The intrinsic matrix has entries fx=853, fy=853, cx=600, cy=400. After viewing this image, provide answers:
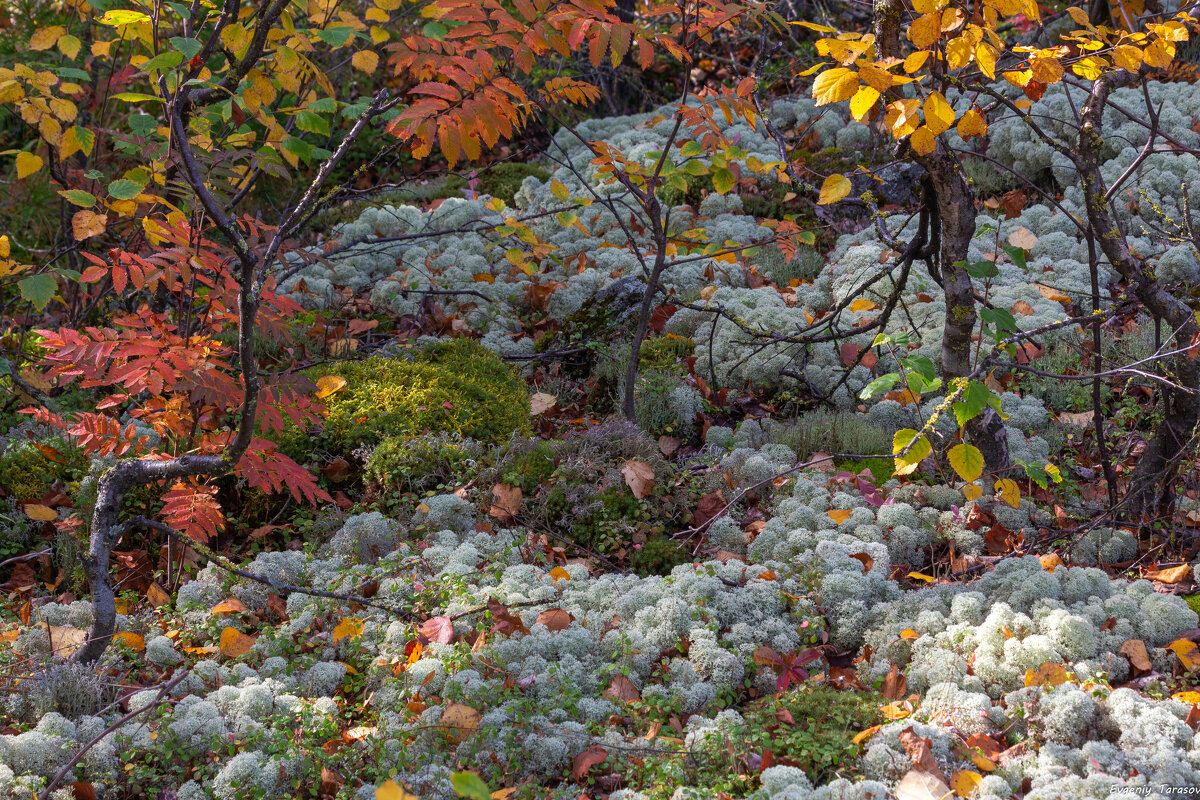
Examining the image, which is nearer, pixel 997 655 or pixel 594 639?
pixel 997 655

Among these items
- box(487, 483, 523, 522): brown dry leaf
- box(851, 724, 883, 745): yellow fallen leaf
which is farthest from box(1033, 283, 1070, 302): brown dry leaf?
box(851, 724, 883, 745): yellow fallen leaf

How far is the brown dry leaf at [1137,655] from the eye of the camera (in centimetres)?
242

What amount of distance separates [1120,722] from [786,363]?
271 centimetres

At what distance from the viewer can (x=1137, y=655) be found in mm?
2438

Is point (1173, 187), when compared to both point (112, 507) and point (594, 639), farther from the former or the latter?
point (112, 507)

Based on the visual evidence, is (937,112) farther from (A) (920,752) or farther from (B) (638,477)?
(B) (638,477)

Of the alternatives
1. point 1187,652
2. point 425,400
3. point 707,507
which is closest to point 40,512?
point 425,400

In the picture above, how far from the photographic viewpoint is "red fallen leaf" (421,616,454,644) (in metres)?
2.70

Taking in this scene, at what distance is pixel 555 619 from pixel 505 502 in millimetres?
847

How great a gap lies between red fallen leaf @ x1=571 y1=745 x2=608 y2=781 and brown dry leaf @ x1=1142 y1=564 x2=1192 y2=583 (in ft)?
6.38

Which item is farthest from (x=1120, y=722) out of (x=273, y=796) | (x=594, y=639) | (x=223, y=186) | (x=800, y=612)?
(x=223, y=186)

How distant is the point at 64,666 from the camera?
2.57 m

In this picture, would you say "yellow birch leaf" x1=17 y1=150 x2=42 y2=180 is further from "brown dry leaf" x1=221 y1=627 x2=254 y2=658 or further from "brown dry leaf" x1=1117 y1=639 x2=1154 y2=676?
"brown dry leaf" x1=1117 y1=639 x2=1154 y2=676

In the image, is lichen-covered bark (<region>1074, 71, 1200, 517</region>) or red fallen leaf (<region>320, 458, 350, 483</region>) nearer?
lichen-covered bark (<region>1074, 71, 1200, 517</region>)
